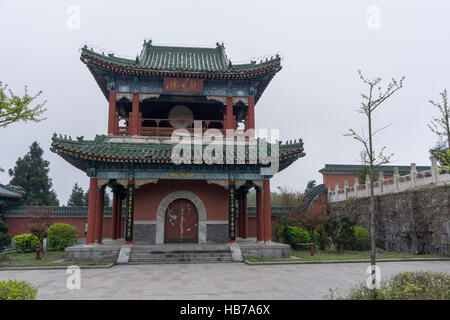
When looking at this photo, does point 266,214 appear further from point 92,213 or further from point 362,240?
point 92,213

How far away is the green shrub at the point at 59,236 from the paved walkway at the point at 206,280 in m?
7.93

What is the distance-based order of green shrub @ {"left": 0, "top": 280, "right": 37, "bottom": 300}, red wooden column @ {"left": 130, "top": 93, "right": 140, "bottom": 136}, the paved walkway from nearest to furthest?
green shrub @ {"left": 0, "top": 280, "right": 37, "bottom": 300}
the paved walkway
red wooden column @ {"left": 130, "top": 93, "right": 140, "bottom": 136}

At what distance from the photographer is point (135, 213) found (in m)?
15.2

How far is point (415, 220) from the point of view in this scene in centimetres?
1655

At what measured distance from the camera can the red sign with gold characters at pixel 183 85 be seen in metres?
16.1

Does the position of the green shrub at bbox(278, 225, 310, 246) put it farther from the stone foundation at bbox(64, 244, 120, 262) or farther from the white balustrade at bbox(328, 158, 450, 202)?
the stone foundation at bbox(64, 244, 120, 262)

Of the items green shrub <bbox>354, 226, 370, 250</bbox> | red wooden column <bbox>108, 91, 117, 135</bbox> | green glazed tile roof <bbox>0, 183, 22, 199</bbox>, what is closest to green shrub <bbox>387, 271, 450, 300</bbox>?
green shrub <bbox>354, 226, 370, 250</bbox>

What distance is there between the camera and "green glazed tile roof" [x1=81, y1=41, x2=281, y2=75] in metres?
15.3

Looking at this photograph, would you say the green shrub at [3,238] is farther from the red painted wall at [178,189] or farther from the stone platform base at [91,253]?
the red painted wall at [178,189]

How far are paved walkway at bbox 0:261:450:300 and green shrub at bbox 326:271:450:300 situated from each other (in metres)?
1.60

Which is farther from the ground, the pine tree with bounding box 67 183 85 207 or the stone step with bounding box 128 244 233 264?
the pine tree with bounding box 67 183 85 207

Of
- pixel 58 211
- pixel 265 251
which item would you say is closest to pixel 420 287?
pixel 265 251
